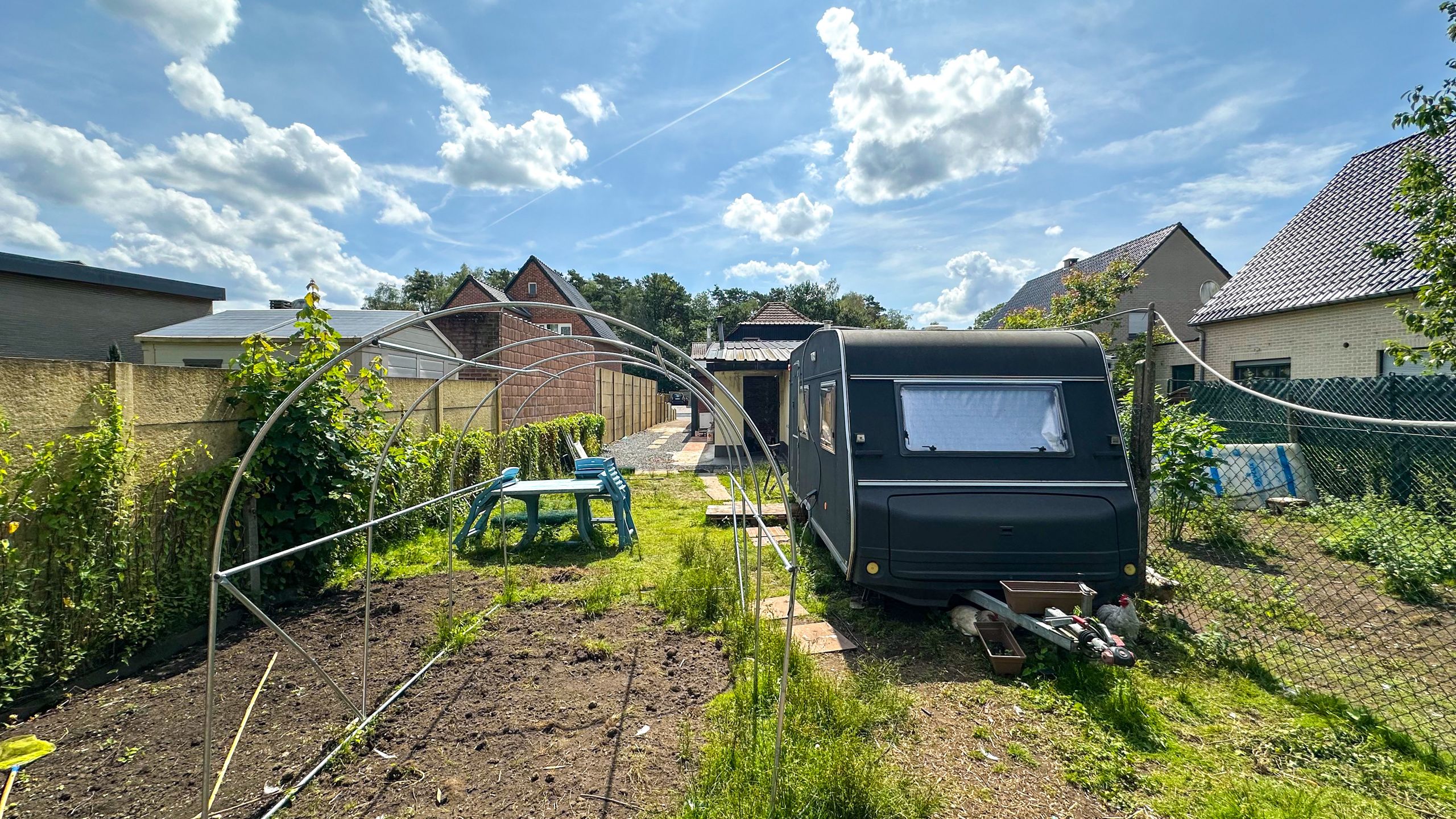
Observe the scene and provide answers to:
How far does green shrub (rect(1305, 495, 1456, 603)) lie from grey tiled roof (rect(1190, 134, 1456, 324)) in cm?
534

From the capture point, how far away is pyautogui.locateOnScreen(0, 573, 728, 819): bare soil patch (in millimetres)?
2611

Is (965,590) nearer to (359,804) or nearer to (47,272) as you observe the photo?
(359,804)

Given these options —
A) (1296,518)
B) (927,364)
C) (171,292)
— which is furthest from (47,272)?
(1296,518)

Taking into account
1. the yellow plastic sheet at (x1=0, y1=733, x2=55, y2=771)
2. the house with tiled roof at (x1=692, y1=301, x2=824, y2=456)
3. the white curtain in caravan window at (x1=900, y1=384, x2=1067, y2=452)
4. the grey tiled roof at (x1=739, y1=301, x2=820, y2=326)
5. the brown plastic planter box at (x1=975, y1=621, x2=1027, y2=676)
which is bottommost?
the brown plastic planter box at (x1=975, y1=621, x2=1027, y2=676)

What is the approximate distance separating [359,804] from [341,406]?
3.34 metres

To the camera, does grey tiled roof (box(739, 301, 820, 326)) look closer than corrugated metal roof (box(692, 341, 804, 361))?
No

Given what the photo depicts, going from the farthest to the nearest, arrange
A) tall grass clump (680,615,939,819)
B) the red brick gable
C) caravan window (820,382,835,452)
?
the red brick gable → caravan window (820,382,835,452) → tall grass clump (680,615,939,819)

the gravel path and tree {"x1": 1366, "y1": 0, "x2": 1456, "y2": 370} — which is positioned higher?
tree {"x1": 1366, "y1": 0, "x2": 1456, "y2": 370}

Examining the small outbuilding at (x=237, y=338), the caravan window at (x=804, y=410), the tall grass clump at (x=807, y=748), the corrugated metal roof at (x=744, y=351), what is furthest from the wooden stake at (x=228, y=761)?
the small outbuilding at (x=237, y=338)

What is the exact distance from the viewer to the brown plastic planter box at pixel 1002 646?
12.3 feet

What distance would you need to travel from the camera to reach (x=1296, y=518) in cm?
738

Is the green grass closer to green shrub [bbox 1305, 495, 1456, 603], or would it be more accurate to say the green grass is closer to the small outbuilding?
green shrub [bbox 1305, 495, 1456, 603]

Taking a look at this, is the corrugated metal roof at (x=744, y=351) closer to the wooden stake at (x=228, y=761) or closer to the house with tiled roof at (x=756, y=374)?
the house with tiled roof at (x=756, y=374)

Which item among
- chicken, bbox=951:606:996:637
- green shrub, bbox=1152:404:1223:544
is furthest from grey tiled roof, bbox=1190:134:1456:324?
chicken, bbox=951:606:996:637
